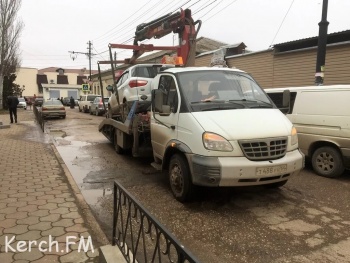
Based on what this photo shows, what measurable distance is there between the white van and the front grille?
2.17 meters

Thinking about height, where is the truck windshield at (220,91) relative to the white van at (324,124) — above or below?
above

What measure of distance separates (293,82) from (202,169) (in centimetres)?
1003

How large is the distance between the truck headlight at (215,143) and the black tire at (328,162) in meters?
3.20

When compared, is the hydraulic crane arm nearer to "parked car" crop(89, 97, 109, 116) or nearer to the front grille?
the front grille

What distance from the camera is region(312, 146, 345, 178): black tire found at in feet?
19.9

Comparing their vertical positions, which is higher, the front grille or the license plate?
the front grille

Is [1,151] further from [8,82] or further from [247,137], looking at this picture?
[8,82]

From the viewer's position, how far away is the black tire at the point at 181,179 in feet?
14.7

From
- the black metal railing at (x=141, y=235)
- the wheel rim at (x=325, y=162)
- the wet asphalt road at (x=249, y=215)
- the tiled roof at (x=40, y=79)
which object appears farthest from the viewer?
the tiled roof at (x=40, y=79)

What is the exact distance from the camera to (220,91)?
16.6 feet

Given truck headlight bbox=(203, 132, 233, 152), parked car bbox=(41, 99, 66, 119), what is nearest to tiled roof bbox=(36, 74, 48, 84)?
parked car bbox=(41, 99, 66, 119)

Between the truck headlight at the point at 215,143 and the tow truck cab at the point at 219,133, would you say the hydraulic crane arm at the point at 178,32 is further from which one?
the truck headlight at the point at 215,143

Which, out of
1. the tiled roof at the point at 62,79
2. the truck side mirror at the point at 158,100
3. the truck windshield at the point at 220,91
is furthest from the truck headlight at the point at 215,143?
the tiled roof at the point at 62,79

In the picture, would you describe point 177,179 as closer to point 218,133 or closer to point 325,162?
point 218,133
